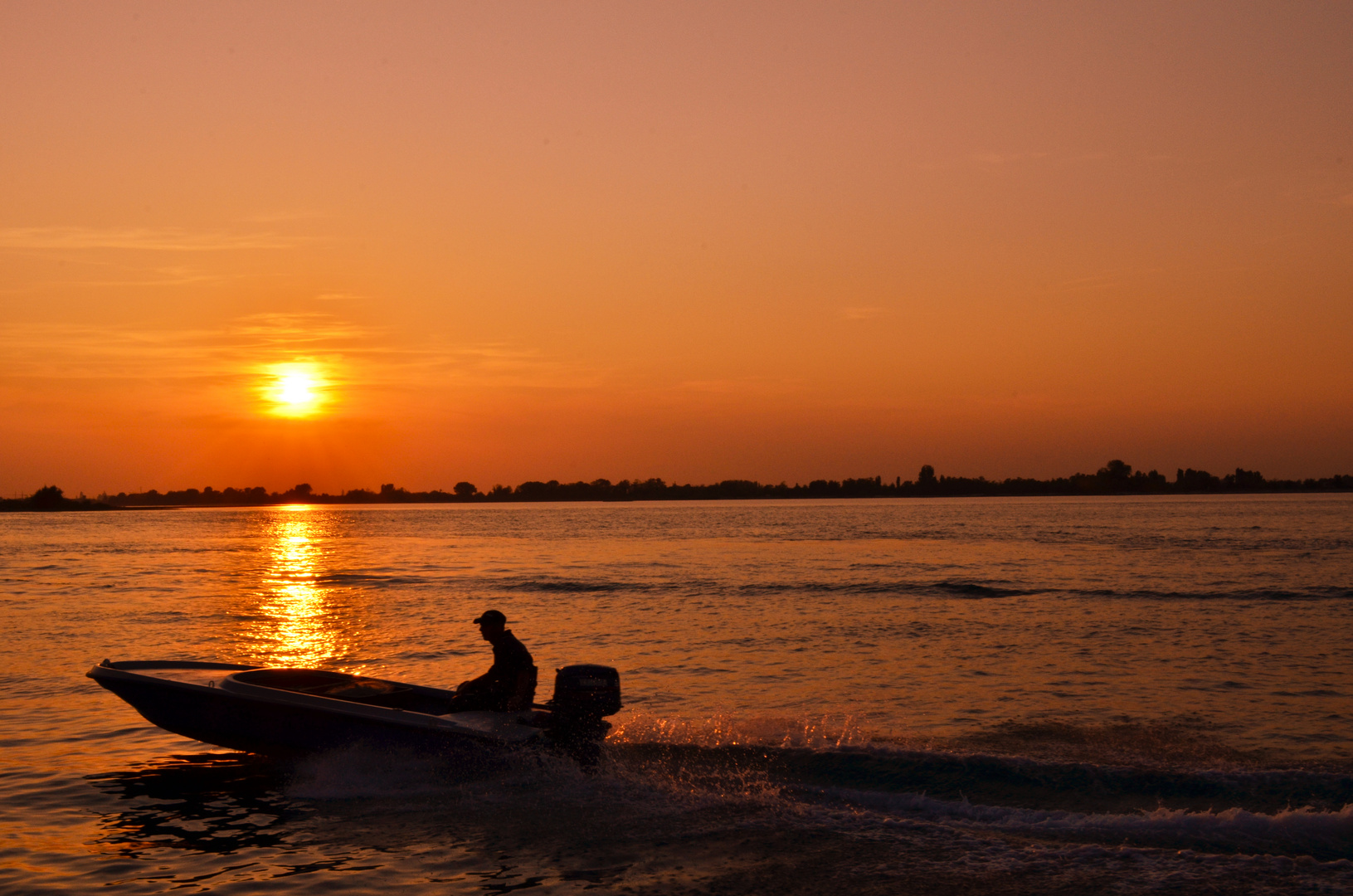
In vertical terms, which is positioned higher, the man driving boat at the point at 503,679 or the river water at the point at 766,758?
the man driving boat at the point at 503,679

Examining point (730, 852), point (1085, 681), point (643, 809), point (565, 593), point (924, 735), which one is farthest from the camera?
point (565, 593)

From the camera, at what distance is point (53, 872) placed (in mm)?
8633

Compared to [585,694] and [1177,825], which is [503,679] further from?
[1177,825]

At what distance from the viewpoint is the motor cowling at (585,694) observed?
1098 cm

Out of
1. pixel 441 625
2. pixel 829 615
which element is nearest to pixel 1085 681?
pixel 829 615

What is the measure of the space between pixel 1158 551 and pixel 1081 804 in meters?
42.6

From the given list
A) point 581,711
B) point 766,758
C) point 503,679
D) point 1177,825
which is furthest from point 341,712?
point 1177,825

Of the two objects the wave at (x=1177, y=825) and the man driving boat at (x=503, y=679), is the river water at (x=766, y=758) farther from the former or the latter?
the man driving boat at (x=503, y=679)

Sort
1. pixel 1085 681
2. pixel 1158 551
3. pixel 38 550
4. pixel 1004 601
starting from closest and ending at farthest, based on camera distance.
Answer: pixel 1085 681 → pixel 1004 601 → pixel 1158 551 → pixel 38 550

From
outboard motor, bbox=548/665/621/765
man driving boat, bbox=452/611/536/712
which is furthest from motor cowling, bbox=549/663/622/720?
man driving boat, bbox=452/611/536/712

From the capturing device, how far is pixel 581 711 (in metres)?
11.0

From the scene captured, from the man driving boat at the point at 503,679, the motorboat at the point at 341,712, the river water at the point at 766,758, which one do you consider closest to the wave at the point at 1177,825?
the river water at the point at 766,758

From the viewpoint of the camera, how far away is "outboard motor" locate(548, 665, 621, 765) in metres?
11.0

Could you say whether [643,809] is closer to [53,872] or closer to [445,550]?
[53,872]
